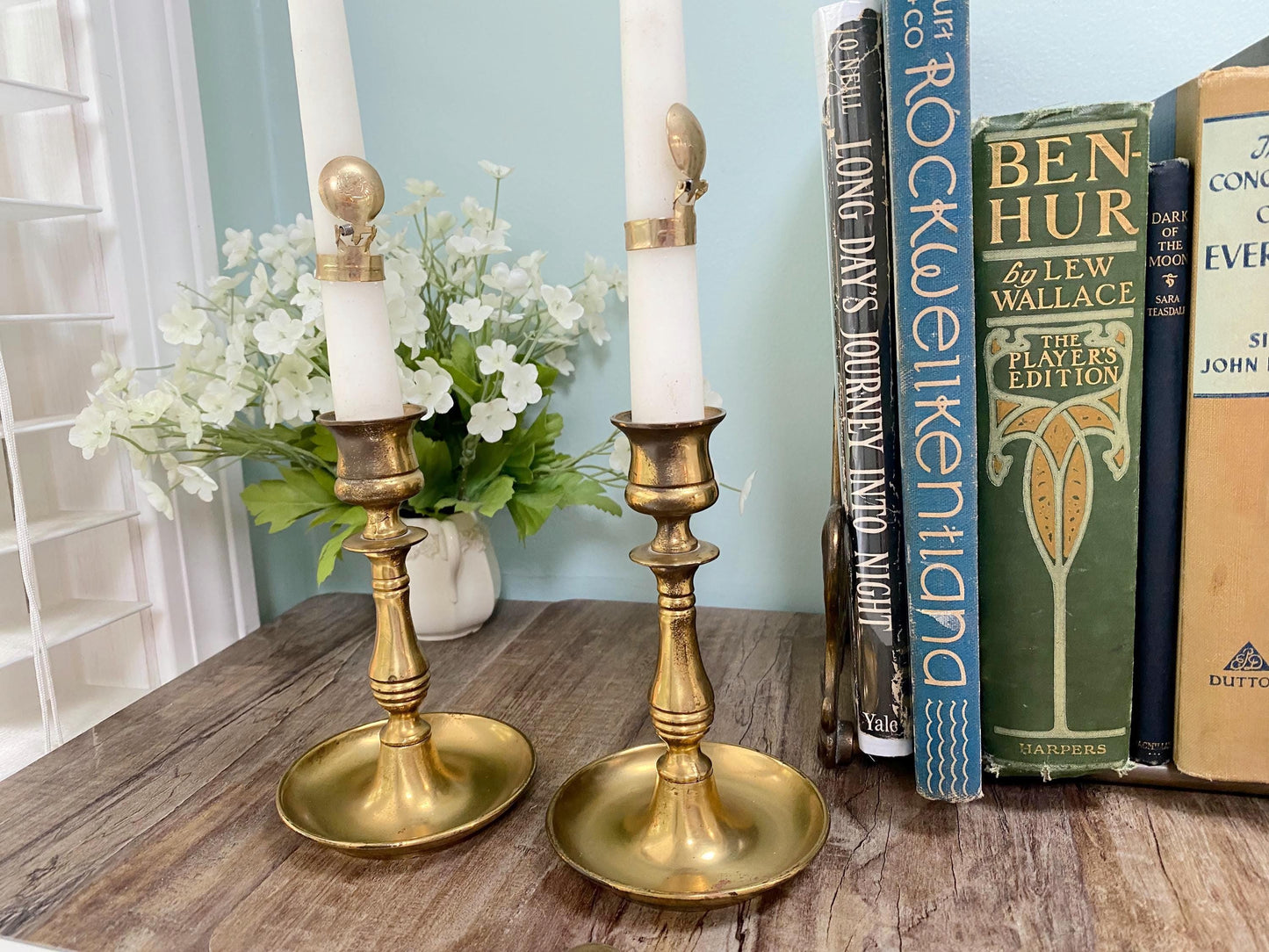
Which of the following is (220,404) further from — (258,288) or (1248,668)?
(1248,668)

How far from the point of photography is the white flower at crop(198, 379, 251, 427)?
2.30 ft

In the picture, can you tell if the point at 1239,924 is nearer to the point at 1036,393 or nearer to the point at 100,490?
the point at 1036,393

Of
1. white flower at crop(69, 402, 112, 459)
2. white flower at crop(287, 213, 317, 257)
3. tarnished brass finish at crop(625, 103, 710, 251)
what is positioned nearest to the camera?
tarnished brass finish at crop(625, 103, 710, 251)

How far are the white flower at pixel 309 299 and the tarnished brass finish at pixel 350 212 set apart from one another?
0.22 meters

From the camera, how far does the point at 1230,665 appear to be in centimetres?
51

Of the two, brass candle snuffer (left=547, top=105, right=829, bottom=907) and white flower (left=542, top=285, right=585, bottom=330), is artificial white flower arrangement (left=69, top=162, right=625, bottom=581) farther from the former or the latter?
brass candle snuffer (left=547, top=105, right=829, bottom=907)

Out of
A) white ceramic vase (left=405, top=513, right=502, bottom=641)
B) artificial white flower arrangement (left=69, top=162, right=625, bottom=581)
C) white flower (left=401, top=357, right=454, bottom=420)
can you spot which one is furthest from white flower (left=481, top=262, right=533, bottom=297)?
white ceramic vase (left=405, top=513, right=502, bottom=641)

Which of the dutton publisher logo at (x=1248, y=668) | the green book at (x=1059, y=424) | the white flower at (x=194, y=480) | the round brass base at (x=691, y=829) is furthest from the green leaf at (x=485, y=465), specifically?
the dutton publisher logo at (x=1248, y=668)

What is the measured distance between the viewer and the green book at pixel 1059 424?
483 mm

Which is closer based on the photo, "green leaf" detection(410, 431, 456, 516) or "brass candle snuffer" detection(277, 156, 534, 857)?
"brass candle snuffer" detection(277, 156, 534, 857)

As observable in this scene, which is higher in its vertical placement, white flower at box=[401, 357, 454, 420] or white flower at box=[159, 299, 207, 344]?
white flower at box=[159, 299, 207, 344]

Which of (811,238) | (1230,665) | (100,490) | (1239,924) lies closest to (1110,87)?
(811,238)

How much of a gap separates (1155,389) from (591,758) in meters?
0.42

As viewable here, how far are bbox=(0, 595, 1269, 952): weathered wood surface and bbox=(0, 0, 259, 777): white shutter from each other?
13 cm
